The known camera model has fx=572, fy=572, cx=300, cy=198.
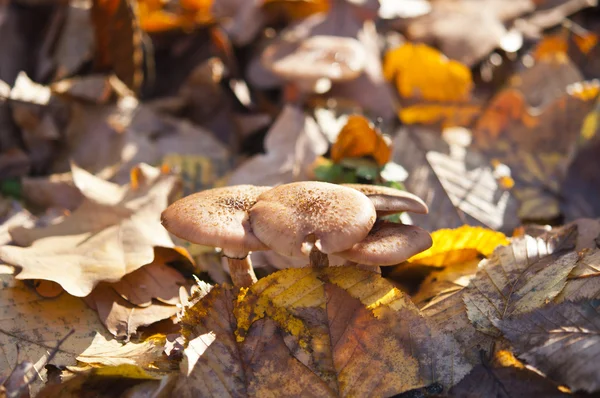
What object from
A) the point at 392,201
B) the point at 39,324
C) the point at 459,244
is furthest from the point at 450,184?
the point at 39,324

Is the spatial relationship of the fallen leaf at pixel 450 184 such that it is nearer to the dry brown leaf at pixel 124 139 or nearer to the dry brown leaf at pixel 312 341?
the dry brown leaf at pixel 312 341

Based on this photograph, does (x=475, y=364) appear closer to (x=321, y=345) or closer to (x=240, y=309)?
(x=321, y=345)

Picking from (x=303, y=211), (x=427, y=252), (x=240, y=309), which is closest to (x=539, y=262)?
(x=427, y=252)

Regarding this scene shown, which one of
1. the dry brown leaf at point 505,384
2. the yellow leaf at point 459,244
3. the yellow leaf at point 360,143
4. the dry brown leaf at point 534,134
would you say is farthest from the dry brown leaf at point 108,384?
the dry brown leaf at point 534,134

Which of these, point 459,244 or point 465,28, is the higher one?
point 465,28

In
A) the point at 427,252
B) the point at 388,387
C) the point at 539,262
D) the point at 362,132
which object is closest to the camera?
the point at 388,387

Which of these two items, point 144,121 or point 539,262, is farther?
point 144,121

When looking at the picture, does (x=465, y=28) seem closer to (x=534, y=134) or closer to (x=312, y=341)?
Answer: (x=534, y=134)
